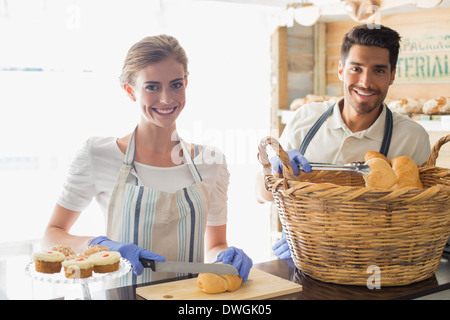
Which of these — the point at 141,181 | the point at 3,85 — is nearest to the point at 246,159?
the point at 3,85

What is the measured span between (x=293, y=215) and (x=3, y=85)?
6.51 ft

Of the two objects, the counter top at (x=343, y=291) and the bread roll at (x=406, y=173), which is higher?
the bread roll at (x=406, y=173)

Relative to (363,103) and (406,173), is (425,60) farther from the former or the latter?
(406,173)

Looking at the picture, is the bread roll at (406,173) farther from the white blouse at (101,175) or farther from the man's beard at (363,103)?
the white blouse at (101,175)

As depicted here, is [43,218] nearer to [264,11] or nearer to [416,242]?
[264,11]

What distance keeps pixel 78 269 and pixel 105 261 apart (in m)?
0.07

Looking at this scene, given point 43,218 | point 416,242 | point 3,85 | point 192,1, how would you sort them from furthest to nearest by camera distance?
point 192,1, point 43,218, point 3,85, point 416,242

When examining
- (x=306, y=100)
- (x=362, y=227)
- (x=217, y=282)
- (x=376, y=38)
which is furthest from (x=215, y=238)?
(x=306, y=100)

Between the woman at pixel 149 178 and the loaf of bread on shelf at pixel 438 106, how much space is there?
1.42 metres

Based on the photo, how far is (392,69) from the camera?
2.05 meters

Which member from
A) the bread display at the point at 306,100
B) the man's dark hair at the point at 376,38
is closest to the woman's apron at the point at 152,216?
the man's dark hair at the point at 376,38

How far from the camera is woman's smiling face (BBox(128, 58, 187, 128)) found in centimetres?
179

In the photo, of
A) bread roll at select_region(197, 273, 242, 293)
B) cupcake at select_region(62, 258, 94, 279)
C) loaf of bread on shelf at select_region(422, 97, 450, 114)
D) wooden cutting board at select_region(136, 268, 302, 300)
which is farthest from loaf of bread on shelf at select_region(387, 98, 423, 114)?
cupcake at select_region(62, 258, 94, 279)

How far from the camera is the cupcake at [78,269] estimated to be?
1.20 metres
